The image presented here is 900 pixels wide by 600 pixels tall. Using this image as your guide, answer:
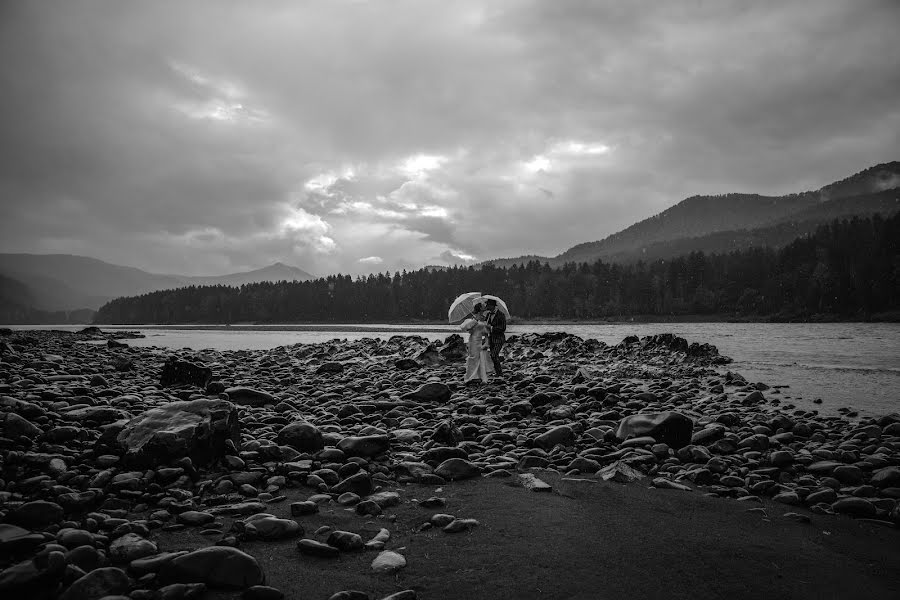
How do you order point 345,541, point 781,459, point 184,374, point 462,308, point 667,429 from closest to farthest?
point 345,541, point 781,459, point 667,429, point 184,374, point 462,308

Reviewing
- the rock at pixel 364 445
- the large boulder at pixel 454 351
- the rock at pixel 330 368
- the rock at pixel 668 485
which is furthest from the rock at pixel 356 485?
the large boulder at pixel 454 351

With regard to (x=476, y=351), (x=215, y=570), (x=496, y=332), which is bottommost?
(x=215, y=570)

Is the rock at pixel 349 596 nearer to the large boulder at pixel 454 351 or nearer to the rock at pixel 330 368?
the rock at pixel 330 368

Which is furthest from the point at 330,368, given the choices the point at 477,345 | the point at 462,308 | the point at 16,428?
the point at 16,428

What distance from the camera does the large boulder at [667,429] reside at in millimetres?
8211

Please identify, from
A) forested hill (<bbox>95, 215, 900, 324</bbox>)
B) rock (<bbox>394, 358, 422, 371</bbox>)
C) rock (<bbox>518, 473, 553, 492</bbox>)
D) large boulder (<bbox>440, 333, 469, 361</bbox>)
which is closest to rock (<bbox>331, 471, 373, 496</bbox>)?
rock (<bbox>518, 473, 553, 492</bbox>)

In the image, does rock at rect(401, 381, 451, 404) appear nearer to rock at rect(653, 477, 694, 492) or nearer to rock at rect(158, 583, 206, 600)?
rock at rect(653, 477, 694, 492)

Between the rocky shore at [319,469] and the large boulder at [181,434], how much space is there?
3 centimetres

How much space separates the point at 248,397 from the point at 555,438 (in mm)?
7417

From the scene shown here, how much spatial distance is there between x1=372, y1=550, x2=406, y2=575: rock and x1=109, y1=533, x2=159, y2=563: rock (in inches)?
75.6

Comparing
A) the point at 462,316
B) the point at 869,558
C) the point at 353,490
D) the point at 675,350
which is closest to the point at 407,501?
the point at 353,490

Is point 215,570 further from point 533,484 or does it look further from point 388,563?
point 533,484

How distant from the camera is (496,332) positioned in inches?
690

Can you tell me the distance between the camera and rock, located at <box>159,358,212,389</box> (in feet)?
47.0
